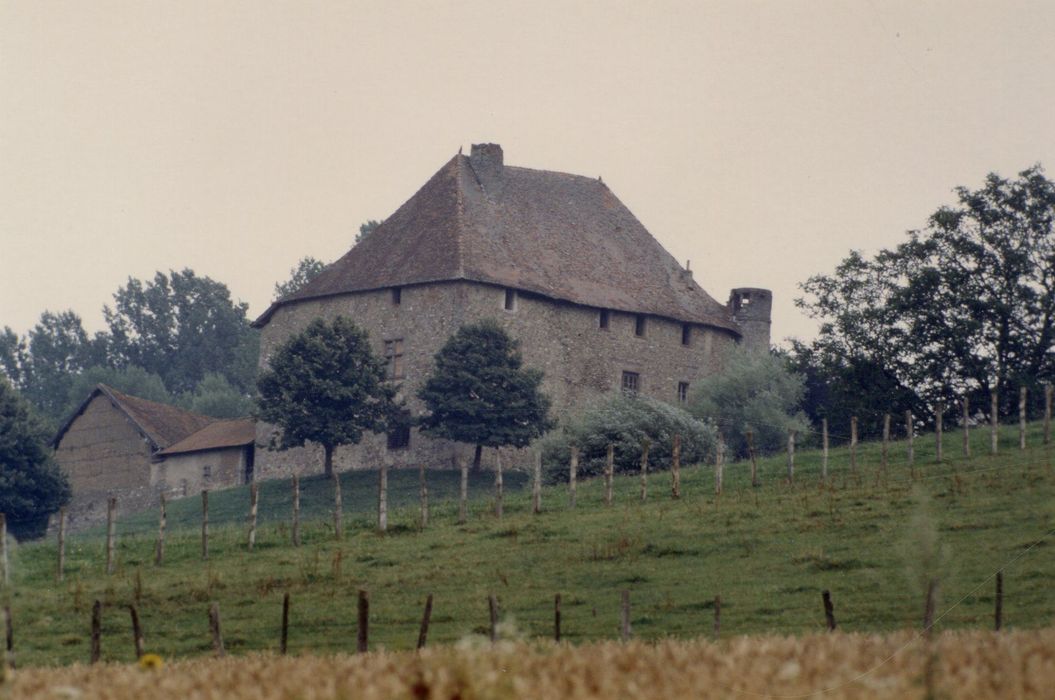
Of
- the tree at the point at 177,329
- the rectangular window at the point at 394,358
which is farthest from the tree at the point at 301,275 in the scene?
the rectangular window at the point at 394,358

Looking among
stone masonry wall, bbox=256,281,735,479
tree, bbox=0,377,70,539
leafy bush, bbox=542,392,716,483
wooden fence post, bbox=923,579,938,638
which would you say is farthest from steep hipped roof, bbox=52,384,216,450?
wooden fence post, bbox=923,579,938,638

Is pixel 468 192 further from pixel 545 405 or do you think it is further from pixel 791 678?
pixel 791 678

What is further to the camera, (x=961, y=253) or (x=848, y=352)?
(x=848, y=352)

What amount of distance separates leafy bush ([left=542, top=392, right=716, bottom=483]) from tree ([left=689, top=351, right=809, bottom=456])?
8.52 meters

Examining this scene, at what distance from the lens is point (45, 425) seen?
77.0 meters

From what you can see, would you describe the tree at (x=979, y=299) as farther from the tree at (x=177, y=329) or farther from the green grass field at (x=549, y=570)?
the tree at (x=177, y=329)

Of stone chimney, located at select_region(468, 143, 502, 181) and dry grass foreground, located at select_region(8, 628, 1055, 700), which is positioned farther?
stone chimney, located at select_region(468, 143, 502, 181)

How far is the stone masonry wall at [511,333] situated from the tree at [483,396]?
2.65 m

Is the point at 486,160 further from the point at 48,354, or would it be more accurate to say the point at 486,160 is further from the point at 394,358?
the point at 48,354

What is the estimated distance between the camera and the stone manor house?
7600cm

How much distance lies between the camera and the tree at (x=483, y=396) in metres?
68.9

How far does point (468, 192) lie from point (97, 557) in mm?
43871

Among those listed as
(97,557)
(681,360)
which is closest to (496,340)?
(681,360)

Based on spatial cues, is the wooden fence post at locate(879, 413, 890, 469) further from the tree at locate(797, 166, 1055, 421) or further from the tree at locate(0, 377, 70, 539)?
the tree at locate(0, 377, 70, 539)
